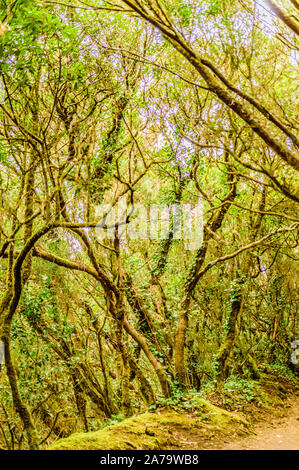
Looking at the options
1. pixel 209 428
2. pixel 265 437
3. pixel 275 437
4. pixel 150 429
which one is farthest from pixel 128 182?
pixel 275 437

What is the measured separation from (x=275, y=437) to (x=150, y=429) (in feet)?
9.76

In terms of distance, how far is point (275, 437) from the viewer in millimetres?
6559

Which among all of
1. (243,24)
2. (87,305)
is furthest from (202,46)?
(87,305)

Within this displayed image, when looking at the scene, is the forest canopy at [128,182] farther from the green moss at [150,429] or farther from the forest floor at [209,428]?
the green moss at [150,429]

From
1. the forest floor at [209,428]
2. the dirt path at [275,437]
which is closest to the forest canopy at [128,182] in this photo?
the forest floor at [209,428]

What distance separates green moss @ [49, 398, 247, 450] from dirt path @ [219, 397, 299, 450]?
405 mm

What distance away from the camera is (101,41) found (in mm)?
6762

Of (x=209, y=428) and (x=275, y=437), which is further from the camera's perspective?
(x=275, y=437)

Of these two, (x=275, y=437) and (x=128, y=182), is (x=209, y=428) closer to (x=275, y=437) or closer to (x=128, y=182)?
(x=275, y=437)

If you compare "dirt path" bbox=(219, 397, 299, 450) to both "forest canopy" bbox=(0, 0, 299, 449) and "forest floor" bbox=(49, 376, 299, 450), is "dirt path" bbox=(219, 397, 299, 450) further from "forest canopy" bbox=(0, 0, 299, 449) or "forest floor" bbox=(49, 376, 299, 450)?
"forest canopy" bbox=(0, 0, 299, 449)

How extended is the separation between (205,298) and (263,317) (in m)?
3.02

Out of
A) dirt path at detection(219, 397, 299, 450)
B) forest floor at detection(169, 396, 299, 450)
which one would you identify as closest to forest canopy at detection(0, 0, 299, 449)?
forest floor at detection(169, 396, 299, 450)

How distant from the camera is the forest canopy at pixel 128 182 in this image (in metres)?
5.14
